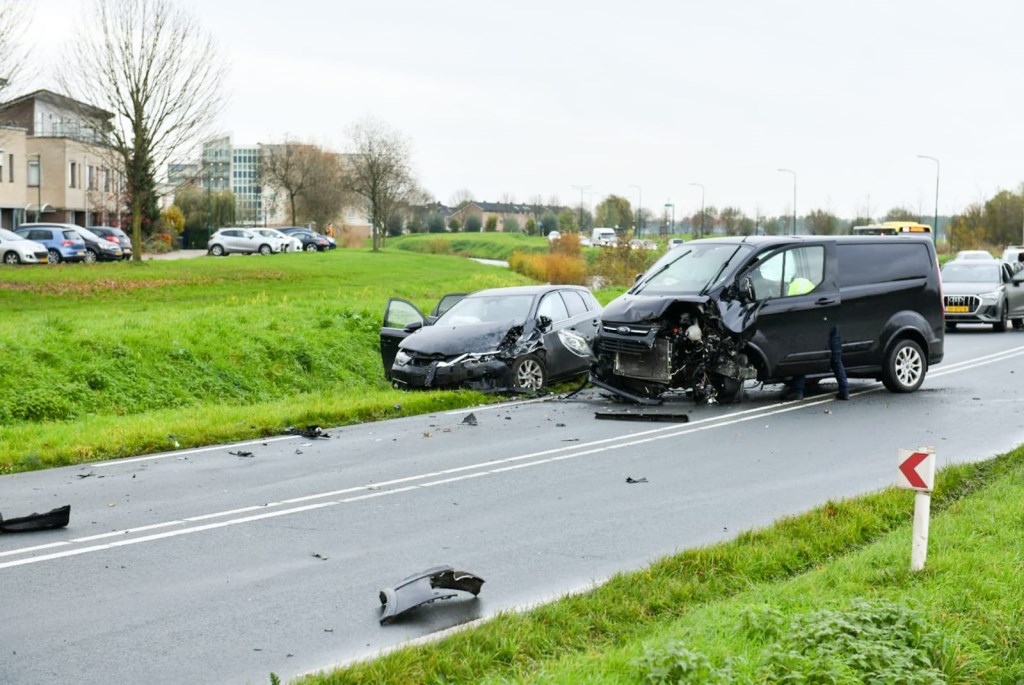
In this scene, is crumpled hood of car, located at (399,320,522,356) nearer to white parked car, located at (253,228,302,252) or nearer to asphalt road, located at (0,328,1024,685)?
asphalt road, located at (0,328,1024,685)

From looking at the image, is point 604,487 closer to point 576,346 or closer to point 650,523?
point 650,523

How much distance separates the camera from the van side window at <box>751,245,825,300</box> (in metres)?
15.7

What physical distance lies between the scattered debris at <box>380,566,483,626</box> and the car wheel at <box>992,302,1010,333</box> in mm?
25445

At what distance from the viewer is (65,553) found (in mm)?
7785

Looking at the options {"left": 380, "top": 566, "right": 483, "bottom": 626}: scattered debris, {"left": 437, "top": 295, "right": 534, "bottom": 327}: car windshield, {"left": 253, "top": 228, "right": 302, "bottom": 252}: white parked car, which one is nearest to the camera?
{"left": 380, "top": 566, "right": 483, "bottom": 626}: scattered debris

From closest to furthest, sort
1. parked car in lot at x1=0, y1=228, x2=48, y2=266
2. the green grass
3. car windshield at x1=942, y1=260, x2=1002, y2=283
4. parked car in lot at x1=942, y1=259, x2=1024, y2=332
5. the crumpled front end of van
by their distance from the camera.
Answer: the green grass
the crumpled front end of van
parked car in lot at x1=942, y1=259, x2=1024, y2=332
car windshield at x1=942, y1=260, x2=1002, y2=283
parked car in lot at x1=0, y1=228, x2=48, y2=266

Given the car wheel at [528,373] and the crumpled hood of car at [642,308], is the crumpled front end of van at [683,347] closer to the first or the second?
the crumpled hood of car at [642,308]

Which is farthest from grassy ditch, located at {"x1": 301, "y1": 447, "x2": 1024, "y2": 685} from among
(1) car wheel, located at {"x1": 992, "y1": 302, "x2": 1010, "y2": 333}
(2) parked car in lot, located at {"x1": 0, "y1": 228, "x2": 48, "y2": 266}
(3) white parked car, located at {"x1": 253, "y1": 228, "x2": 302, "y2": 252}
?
(3) white parked car, located at {"x1": 253, "y1": 228, "x2": 302, "y2": 252}

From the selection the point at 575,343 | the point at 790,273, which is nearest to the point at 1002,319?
the point at 790,273

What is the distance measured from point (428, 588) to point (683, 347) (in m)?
9.30

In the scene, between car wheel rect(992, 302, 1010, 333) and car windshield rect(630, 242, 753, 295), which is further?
car wheel rect(992, 302, 1010, 333)

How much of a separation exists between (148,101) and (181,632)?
45.3 metres

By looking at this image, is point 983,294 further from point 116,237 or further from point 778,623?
point 116,237

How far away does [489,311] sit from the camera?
17.4 meters
